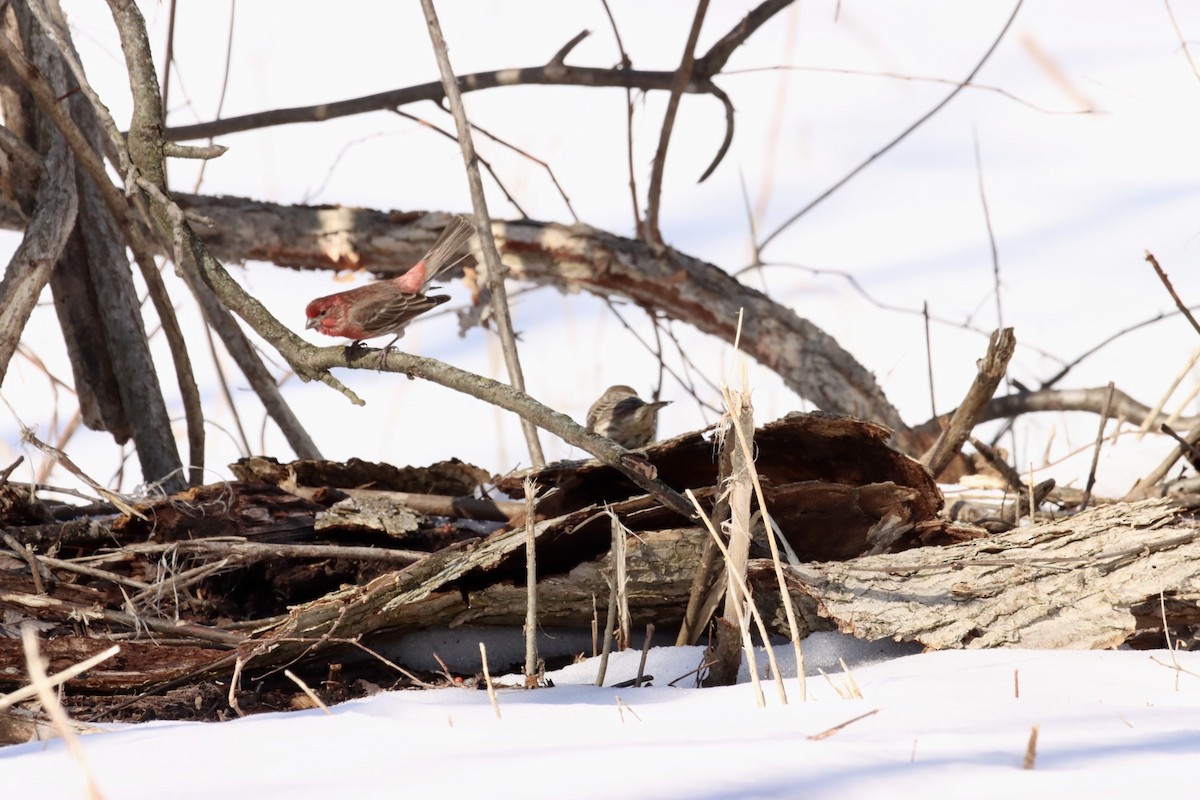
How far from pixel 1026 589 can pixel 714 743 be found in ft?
4.13

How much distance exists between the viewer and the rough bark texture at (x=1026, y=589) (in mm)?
2541

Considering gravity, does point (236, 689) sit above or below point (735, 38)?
below

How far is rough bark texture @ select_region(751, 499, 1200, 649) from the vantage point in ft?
Answer: 8.34

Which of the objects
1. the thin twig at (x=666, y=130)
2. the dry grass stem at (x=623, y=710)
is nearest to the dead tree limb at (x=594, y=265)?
the thin twig at (x=666, y=130)

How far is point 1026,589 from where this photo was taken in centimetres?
267

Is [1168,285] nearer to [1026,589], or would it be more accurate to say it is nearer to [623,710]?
[1026,589]

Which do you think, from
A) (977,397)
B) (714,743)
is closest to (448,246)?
(977,397)

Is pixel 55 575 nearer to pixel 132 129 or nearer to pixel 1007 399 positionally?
pixel 132 129

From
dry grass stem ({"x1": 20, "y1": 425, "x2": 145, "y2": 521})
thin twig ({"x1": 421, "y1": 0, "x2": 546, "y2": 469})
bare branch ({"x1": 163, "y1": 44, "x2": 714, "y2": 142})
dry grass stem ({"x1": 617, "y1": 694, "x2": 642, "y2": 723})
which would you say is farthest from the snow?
bare branch ({"x1": 163, "y1": 44, "x2": 714, "y2": 142})

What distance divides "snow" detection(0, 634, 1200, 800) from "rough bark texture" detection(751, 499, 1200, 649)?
3.5 inches

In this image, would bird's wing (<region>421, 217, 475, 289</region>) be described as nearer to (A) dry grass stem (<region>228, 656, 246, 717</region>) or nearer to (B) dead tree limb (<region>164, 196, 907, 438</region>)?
(B) dead tree limb (<region>164, 196, 907, 438</region>)

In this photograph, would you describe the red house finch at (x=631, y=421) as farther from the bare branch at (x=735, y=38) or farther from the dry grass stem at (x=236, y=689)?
the dry grass stem at (x=236, y=689)

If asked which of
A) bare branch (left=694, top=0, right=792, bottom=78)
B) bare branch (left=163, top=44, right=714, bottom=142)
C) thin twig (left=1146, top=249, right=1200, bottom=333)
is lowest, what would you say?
thin twig (left=1146, top=249, right=1200, bottom=333)

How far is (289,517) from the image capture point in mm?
3477
